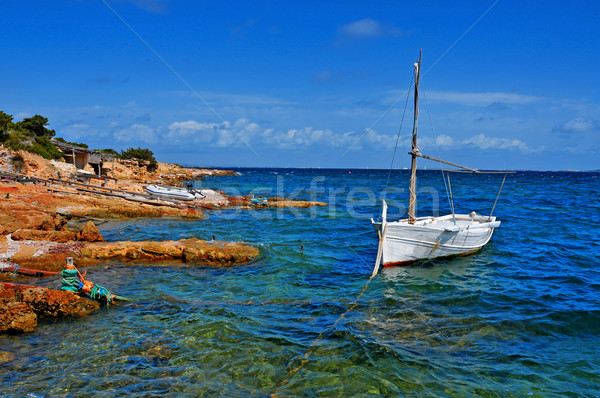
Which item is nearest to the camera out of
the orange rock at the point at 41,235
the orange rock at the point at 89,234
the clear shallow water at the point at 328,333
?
the clear shallow water at the point at 328,333

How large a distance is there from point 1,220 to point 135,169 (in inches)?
1978

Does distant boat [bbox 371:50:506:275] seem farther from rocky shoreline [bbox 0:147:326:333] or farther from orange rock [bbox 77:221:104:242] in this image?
orange rock [bbox 77:221:104:242]

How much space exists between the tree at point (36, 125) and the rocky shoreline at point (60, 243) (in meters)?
10.0

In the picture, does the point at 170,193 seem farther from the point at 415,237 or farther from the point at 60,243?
the point at 415,237

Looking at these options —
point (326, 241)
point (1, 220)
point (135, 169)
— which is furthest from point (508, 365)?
point (135, 169)

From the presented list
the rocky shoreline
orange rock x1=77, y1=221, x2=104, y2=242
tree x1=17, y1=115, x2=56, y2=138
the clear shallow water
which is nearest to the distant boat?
the clear shallow water

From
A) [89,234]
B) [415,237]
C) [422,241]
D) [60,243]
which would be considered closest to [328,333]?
[415,237]

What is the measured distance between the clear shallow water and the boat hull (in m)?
0.60

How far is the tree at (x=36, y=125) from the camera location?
151ft

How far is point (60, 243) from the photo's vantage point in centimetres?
1642

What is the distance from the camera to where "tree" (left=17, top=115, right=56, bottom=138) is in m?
45.9

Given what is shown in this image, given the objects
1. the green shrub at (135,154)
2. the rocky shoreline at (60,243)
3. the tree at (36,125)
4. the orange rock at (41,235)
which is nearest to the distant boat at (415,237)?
the rocky shoreline at (60,243)

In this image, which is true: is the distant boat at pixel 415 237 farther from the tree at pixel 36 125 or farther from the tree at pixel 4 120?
the tree at pixel 36 125

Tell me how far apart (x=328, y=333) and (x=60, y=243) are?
1240 cm
